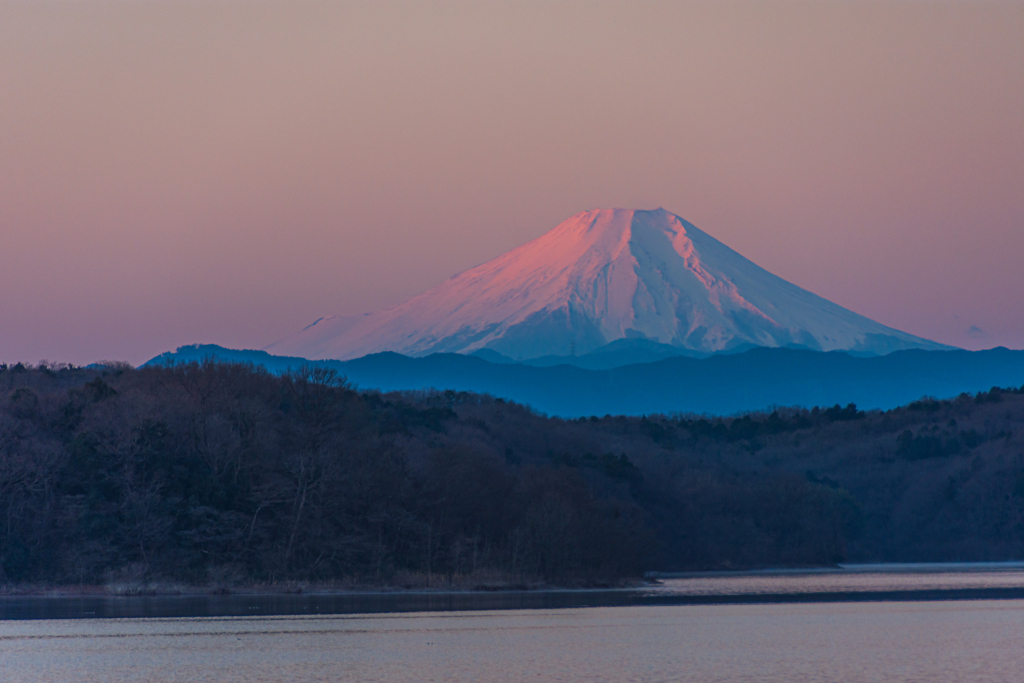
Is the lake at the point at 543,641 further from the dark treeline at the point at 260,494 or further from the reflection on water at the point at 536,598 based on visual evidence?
the dark treeline at the point at 260,494

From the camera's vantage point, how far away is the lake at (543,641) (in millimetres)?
39625

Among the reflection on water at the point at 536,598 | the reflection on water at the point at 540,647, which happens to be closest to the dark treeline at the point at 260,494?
the reflection on water at the point at 536,598

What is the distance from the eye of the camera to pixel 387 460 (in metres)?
83.2

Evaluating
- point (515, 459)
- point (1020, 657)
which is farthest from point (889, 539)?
point (1020, 657)

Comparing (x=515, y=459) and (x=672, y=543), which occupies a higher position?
(x=515, y=459)

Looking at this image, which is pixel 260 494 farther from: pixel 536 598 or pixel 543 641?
pixel 543 641

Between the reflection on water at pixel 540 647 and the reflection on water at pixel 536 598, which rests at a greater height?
the reflection on water at pixel 536 598

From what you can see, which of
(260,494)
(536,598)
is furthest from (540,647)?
(260,494)

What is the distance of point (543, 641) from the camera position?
162 ft

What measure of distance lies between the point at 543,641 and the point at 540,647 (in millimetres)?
2117

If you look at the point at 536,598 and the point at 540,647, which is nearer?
the point at 540,647

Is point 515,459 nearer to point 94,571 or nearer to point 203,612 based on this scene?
point 94,571

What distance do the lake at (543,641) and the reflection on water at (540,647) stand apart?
3.0 inches

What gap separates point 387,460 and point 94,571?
19.1 meters
